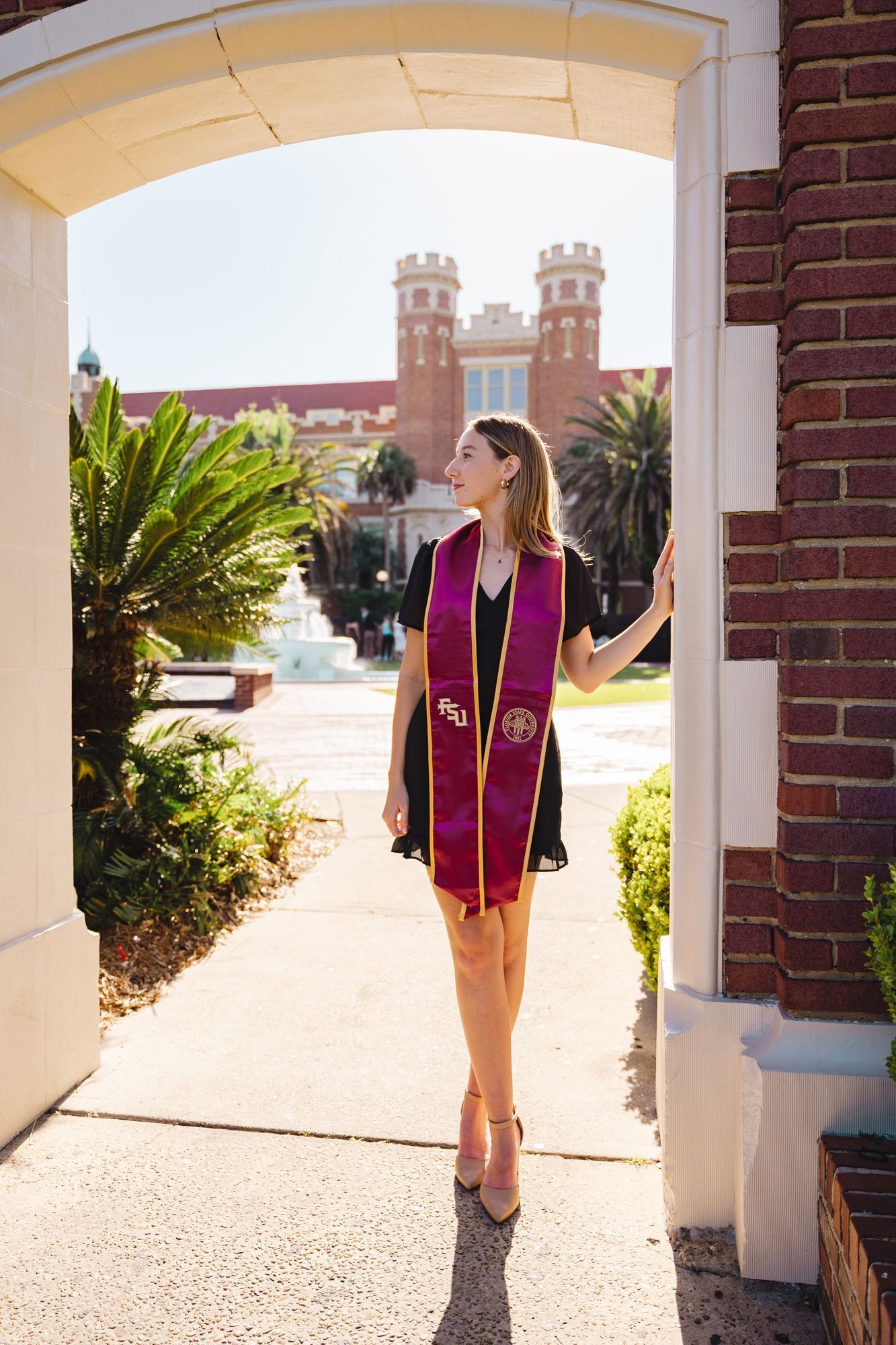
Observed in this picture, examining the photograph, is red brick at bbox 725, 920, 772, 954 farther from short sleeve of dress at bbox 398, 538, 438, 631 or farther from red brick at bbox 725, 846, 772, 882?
short sleeve of dress at bbox 398, 538, 438, 631

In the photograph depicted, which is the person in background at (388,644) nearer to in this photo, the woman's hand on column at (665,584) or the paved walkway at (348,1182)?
the paved walkway at (348,1182)

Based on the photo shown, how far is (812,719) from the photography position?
2.17m

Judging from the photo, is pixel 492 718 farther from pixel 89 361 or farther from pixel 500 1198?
pixel 89 361

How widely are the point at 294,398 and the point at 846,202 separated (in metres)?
60.2

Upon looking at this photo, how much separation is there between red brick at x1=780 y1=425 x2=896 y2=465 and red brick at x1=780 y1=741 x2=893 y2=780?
64cm

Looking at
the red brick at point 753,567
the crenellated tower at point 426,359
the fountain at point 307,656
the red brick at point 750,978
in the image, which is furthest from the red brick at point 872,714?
the crenellated tower at point 426,359

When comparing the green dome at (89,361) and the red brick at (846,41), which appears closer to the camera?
the red brick at (846,41)

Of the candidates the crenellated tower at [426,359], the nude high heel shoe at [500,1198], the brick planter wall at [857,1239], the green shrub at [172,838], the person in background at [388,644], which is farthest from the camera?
the crenellated tower at [426,359]

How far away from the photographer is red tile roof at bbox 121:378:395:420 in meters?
58.2

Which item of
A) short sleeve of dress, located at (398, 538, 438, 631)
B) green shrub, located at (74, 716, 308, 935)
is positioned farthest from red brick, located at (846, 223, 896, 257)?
green shrub, located at (74, 716, 308, 935)

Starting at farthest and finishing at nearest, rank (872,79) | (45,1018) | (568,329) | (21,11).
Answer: (568,329)
(45,1018)
(21,11)
(872,79)

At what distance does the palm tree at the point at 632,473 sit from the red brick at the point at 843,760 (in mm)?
29057

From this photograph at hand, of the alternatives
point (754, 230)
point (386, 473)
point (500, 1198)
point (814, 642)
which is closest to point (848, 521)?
point (814, 642)

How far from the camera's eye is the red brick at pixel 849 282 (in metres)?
2.14
